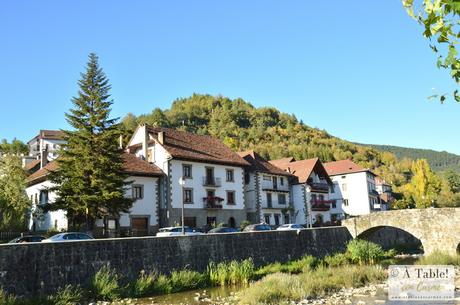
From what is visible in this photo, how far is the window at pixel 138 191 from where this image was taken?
41.3 metres

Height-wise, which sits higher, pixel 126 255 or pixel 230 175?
pixel 230 175

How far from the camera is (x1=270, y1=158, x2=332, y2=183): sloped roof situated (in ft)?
196

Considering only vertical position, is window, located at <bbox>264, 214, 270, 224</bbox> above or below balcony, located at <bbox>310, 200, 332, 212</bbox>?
below

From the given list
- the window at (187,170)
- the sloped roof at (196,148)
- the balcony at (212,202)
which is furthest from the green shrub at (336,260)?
the sloped roof at (196,148)

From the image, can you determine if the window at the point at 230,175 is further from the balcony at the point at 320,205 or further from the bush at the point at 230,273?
the bush at the point at 230,273

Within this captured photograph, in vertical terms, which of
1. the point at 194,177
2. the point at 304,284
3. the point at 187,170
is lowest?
the point at 304,284

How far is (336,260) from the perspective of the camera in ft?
A: 118

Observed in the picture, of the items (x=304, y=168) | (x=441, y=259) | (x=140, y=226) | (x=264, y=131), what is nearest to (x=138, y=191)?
(x=140, y=226)

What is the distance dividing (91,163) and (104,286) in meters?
14.6

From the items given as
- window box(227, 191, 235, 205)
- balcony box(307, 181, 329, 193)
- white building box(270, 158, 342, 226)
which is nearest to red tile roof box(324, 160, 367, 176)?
white building box(270, 158, 342, 226)

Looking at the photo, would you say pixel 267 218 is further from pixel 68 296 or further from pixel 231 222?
pixel 68 296

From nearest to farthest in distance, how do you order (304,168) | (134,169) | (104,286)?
(104,286)
(134,169)
(304,168)

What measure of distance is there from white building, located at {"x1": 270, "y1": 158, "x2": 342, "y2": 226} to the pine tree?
2777 centimetres

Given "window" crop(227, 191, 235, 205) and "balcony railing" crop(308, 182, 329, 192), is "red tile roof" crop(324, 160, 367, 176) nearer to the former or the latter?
"balcony railing" crop(308, 182, 329, 192)
